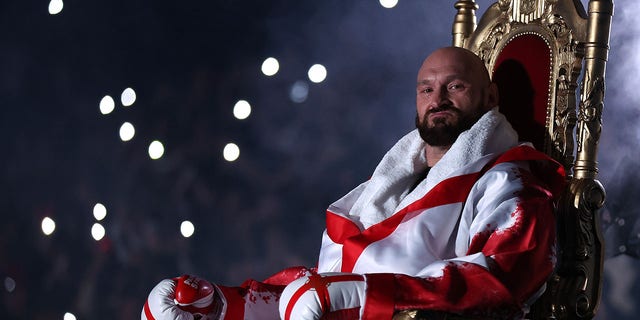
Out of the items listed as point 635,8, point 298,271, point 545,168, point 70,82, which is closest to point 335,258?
point 298,271

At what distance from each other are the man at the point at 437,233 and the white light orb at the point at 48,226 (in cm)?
207

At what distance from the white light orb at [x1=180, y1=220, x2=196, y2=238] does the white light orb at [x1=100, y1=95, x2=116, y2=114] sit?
0.59 metres

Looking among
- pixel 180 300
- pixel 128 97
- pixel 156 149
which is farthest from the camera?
pixel 128 97

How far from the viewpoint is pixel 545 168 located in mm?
1671

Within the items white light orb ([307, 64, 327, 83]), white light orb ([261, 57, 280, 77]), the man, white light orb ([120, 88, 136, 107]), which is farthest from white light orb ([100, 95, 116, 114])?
the man

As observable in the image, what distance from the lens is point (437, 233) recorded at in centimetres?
160

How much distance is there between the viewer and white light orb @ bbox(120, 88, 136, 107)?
3.48 meters

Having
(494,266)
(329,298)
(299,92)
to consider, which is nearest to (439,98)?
(494,266)

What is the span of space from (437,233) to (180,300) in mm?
558

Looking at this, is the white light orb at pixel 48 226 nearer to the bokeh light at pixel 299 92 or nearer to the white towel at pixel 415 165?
the bokeh light at pixel 299 92

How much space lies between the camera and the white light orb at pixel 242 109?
3.29 metres

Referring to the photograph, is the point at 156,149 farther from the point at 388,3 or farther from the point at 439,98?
the point at 439,98

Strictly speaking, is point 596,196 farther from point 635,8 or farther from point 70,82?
point 70,82

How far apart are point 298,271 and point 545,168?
→ 1.98 feet
